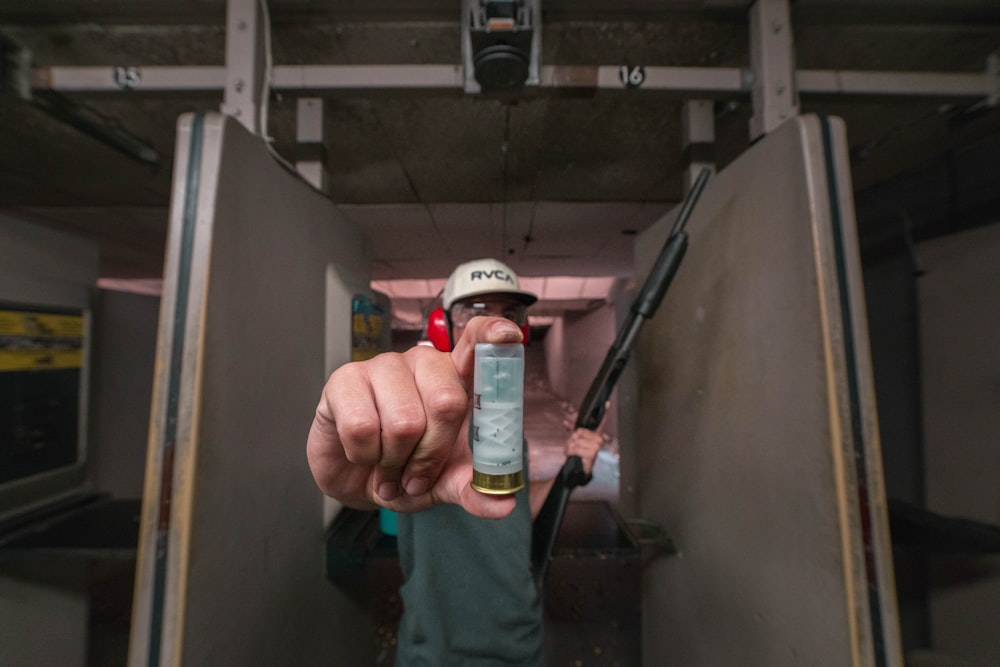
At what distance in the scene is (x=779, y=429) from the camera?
595 millimetres

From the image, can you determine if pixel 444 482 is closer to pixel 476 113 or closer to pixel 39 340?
pixel 476 113

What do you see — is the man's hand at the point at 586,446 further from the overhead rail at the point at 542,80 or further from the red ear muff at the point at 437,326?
the overhead rail at the point at 542,80

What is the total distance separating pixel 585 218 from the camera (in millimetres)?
1806

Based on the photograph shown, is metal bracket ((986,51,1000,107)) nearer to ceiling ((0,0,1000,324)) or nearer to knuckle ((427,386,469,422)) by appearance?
ceiling ((0,0,1000,324))

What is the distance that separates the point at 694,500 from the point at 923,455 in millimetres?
1227

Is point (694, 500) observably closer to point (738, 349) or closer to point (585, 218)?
point (738, 349)

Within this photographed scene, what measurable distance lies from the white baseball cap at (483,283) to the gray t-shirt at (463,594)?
1.71 feet

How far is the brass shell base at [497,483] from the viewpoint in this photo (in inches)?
16.8

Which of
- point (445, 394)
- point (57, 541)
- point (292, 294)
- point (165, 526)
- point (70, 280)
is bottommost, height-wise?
point (57, 541)

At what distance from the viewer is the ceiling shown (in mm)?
811

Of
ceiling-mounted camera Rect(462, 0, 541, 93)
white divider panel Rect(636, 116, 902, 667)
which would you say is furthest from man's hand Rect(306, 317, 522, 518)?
ceiling-mounted camera Rect(462, 0, 541, 93)

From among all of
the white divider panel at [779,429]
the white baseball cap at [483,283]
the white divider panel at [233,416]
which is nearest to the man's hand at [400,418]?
the white divider panel at [233,416]

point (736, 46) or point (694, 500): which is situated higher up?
point (736, 46)

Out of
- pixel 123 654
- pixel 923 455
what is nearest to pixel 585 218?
pixel 923 455
